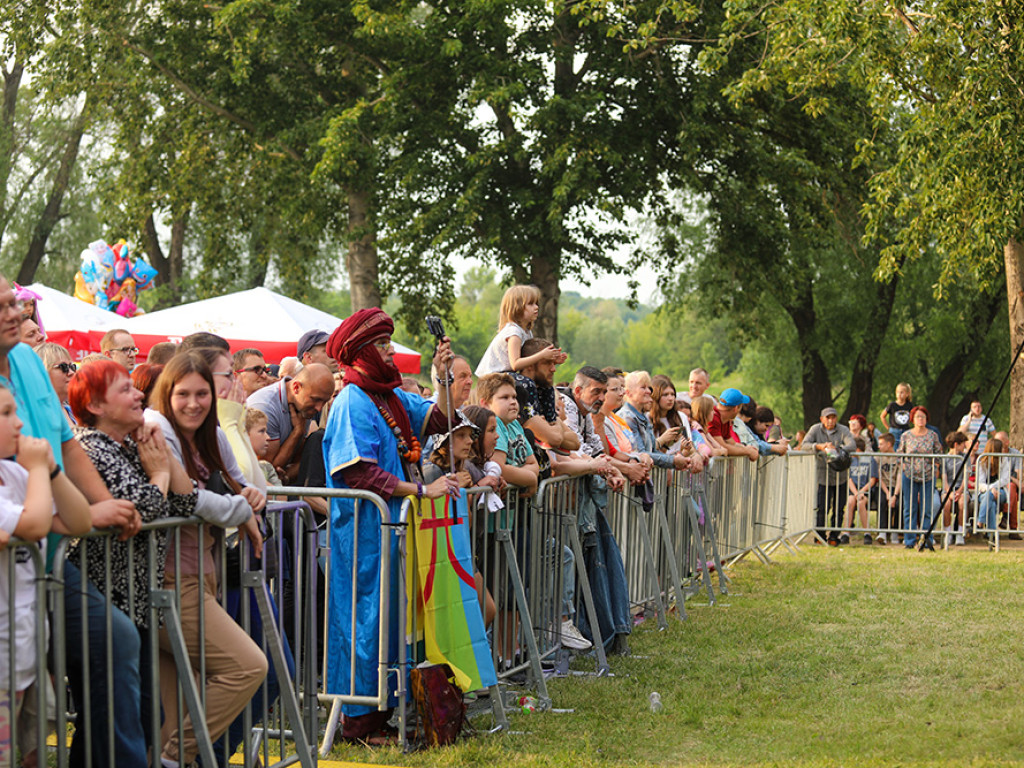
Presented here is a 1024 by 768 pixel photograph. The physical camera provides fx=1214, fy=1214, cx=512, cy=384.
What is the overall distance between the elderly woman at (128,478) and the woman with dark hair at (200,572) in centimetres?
12

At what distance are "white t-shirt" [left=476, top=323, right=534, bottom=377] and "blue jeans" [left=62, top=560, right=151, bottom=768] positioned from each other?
416cm

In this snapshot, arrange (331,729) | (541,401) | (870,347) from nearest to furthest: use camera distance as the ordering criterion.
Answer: (331,729) → (541,401) → (870,347)

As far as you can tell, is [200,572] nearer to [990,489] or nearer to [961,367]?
[990,489]

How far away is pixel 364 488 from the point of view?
6.06 metres

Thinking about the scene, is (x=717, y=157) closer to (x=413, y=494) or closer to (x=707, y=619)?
(x=707, y=619)

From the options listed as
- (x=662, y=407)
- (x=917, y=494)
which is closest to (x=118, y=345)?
(x=662, y=407)

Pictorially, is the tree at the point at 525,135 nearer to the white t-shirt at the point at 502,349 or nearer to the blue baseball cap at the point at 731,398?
the blue baseball cap at the point at 731,398

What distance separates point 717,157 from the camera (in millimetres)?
23328

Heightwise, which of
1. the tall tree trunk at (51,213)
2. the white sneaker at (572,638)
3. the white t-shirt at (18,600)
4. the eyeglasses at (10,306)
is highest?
the tall tree trunk at (51,213)

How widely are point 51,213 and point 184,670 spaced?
37708 mm

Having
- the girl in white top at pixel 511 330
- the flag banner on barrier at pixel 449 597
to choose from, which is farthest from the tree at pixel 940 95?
the flag banner on barrier at pixel 449 597

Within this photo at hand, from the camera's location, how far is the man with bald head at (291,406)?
22.6 ft

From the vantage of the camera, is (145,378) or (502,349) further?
(502,349)

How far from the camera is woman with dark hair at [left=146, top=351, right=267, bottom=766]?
183 inches
